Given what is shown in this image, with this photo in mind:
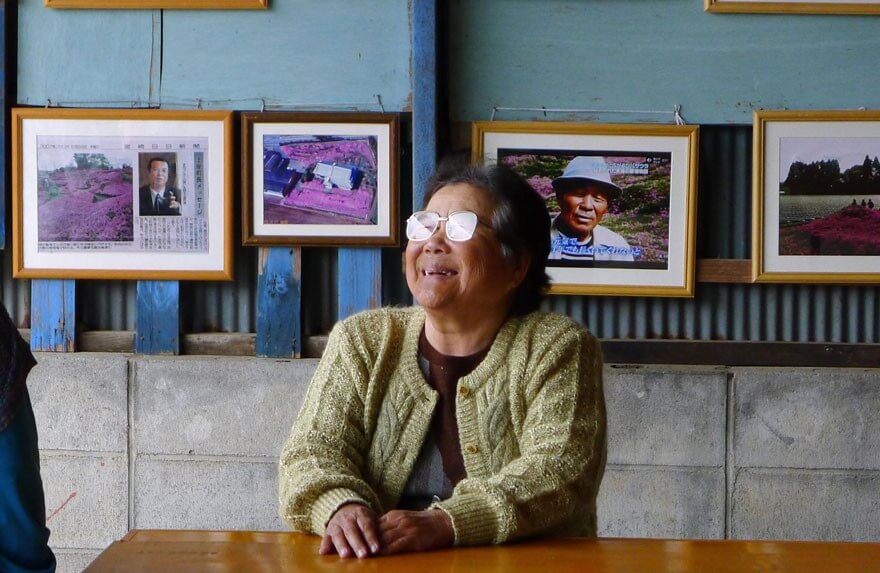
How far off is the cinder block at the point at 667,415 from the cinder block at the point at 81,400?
157cm

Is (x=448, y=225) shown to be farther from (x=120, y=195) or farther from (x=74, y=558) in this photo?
(x=74, y=558)

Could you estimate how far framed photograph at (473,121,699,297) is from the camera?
2.94 meters

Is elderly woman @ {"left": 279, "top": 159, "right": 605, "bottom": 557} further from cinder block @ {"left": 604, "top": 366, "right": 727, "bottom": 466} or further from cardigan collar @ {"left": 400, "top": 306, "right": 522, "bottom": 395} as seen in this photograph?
cinder block @ {"left": 604, "top": 366, "right": 727, "bottom": 466}

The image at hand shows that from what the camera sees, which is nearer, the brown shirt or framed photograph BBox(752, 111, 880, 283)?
the brown shirt

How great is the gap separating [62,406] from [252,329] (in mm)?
661

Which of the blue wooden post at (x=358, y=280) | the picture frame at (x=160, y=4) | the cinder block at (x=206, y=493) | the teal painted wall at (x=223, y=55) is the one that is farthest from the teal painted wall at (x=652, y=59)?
the cinder block at (x=206, y=493)

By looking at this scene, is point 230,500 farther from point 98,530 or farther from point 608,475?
point 608,475

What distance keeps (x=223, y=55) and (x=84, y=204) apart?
2.16 feet

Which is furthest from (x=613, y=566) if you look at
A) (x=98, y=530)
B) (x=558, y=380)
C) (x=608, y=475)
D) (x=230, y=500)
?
(x=98, y=530)

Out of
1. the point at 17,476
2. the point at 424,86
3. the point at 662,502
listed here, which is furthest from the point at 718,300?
the point at 17,476

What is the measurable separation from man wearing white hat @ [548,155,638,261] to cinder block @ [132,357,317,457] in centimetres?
94

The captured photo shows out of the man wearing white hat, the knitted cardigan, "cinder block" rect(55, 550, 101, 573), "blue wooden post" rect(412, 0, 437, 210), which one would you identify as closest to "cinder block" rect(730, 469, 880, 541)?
the man wearing white hat

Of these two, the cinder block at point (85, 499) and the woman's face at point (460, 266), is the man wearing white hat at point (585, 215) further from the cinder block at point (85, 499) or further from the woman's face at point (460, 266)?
the cinder block at point (85, 499)

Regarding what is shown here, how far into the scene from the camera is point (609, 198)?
9.75 feet
